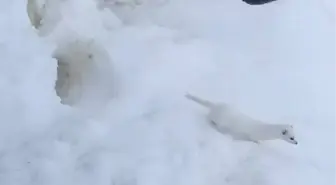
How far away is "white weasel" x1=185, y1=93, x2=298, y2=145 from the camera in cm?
138

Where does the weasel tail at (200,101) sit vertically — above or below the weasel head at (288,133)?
below

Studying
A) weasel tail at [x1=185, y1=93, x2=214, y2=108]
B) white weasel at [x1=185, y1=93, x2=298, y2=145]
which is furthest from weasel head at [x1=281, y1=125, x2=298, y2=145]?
weasel tail at [x1=185, y1=93, x2=214, y2=108]

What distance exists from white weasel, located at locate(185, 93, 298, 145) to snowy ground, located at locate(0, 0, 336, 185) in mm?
21

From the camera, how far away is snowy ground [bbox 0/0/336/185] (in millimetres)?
1363

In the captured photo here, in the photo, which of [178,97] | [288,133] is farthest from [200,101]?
[288,133]

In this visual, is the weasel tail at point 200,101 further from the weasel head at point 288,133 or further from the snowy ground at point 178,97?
the weasel head at point 288,133

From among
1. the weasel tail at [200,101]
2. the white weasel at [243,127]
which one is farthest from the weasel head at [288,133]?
the weasel tail at [200,101]

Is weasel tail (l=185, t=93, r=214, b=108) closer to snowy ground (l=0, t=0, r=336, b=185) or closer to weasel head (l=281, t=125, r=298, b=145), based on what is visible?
snowy ground (l=0, t=0, r=336, b=185)

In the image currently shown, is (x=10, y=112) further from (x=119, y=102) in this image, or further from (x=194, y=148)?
(x=194, y=148)

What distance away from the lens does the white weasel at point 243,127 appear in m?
1.38

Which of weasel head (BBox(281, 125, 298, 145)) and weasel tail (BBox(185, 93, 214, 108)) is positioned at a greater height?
weasel head (BBox(281, 125, 298, 145))

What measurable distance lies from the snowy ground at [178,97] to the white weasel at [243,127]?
21mm

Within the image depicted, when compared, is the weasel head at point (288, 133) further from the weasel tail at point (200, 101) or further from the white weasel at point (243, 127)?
the weasel tail at point (200, 101)

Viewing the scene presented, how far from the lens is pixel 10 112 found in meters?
1.44
